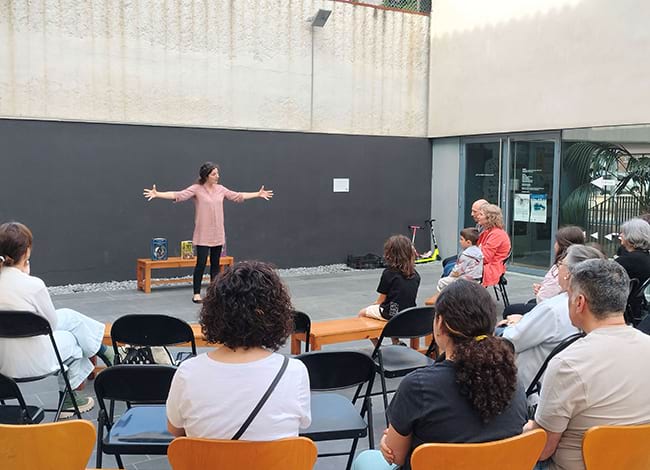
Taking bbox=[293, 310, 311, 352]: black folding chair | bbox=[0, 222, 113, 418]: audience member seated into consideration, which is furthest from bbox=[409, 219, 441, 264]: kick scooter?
bbox=[0, 222, 113, 418]: audience member seated

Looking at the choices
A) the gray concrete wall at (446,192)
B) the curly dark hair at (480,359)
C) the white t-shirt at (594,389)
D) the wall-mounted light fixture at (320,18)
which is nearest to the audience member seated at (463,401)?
the curly dark hair at (480,359)

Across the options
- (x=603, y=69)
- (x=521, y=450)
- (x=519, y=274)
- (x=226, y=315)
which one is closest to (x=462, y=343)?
(x=521, y=450)

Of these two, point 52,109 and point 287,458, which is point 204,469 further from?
point 52,109

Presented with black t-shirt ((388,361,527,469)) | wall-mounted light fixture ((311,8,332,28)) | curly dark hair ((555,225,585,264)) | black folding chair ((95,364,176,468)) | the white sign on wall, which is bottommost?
black folding chair ((95,364,176,468))

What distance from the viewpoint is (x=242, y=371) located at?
77.7 inches

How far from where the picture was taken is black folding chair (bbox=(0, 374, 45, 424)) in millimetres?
2955

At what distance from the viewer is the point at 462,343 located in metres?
1.98

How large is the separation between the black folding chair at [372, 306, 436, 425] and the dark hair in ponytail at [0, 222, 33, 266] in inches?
82.9

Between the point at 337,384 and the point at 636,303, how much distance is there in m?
3.14

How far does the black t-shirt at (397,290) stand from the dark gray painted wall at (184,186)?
17.8ft

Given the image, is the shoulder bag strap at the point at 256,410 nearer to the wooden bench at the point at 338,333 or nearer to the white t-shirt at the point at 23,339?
the white t-shirt at the point at 23,339

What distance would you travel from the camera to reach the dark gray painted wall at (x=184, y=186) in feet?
27.1

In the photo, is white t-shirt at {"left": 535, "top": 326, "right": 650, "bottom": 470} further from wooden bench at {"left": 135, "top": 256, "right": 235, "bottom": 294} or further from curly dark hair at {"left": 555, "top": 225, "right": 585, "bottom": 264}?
wooden bench at {"left": 135, "top": 256, "right": 235, "bottom": 294}

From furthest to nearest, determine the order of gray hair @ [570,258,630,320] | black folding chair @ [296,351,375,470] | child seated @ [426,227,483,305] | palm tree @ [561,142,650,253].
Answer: palm tree @ [561,142,650,253] < child seated @ [426,227,483,305] < black folding chair @ [296,351,375,470] < gray hair @ [570,258,630,320]
